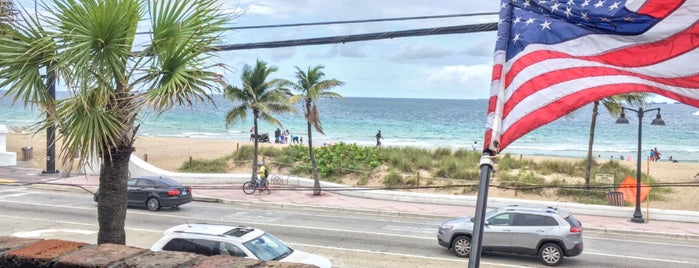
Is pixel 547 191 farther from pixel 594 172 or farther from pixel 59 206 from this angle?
pixel 59 206

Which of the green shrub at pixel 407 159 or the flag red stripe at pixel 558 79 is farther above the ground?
the flag red stripe at pixel 558 79

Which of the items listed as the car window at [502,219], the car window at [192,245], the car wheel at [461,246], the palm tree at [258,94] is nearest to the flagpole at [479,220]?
the car window at [192,245]

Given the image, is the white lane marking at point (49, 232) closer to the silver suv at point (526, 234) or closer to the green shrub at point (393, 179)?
the silver suv at point (526, 234)

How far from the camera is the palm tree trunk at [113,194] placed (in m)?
6.63

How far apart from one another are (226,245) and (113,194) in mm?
5465

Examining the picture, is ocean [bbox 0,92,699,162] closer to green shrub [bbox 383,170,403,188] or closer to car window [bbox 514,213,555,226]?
green shrub [bbox 383,170,403,188]

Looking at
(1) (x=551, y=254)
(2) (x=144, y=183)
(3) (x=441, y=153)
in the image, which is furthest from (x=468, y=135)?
(1) (x=551, y=254)

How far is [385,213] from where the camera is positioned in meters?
24.7

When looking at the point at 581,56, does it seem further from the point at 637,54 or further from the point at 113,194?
the point at 113,194

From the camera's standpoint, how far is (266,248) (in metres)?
12.4

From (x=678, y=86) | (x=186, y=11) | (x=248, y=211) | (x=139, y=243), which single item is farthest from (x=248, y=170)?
(x=678, y=86)

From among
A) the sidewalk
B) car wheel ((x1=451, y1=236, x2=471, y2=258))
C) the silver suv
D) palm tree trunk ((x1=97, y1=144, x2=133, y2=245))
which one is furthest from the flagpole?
the sidewalk

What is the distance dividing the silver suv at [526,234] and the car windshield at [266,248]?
18.9 ft

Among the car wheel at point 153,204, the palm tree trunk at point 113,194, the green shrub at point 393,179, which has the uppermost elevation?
the palm tree trunk at point 113,194
